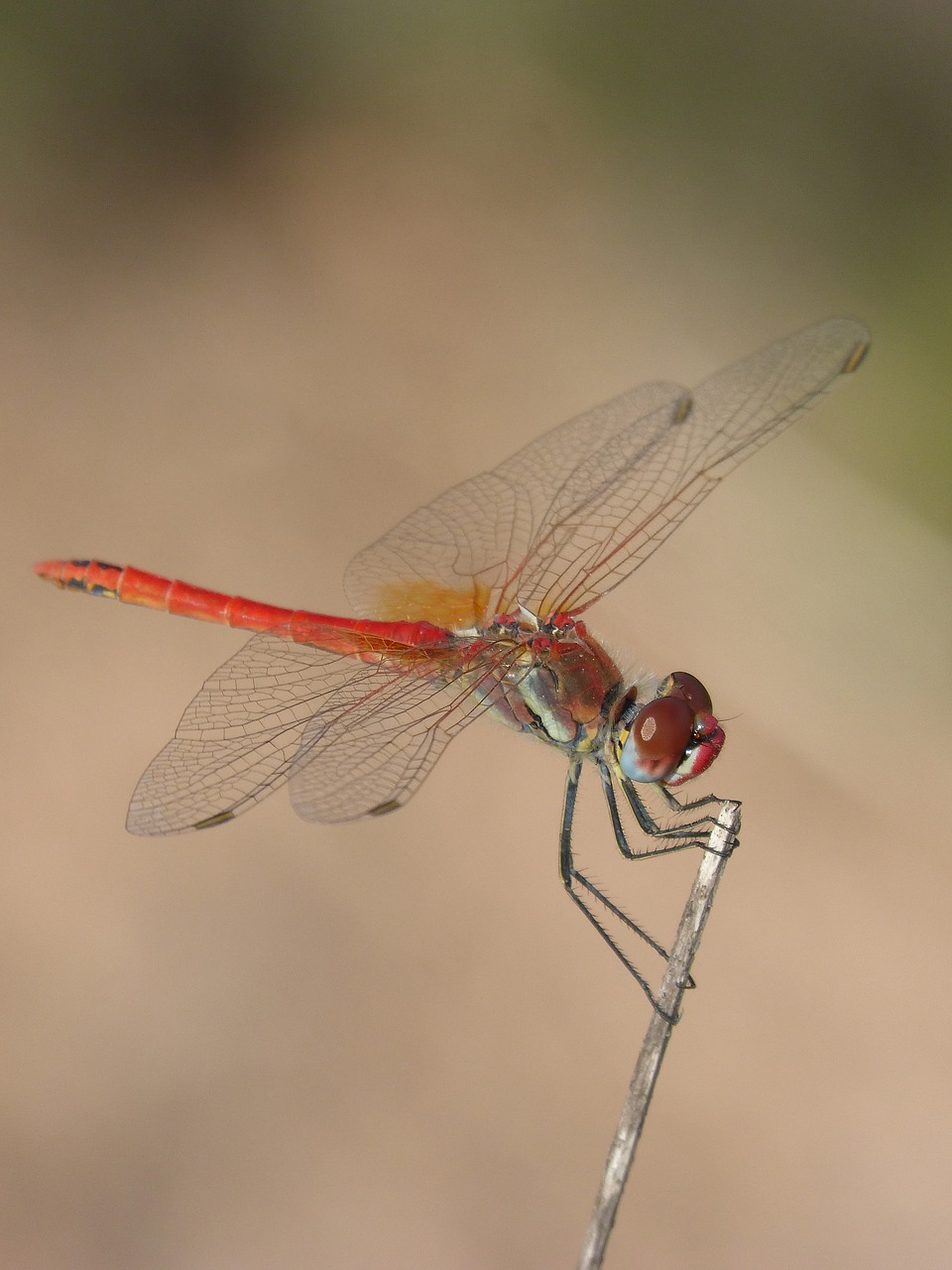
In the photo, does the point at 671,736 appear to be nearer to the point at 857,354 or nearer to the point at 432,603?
the point at 432,603

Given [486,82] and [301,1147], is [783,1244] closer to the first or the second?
[301,1147]

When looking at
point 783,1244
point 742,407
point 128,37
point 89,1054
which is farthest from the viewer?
point 128,37

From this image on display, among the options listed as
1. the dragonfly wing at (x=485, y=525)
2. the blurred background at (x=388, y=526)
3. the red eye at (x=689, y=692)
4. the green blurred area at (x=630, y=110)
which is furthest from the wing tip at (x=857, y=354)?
the green blurred area at (x=630, y=110)

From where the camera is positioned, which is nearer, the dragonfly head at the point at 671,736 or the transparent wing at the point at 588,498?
the dragonfly head at the point at 671,736

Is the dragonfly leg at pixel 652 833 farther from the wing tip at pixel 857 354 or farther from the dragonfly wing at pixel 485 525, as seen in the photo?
the wing tip at pixel 857 354

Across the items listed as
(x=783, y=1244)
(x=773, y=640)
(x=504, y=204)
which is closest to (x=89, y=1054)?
(x=783, y=1244)

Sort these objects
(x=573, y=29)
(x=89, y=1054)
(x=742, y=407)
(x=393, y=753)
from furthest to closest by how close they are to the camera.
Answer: (x=573, y=29), (x=89, y=1054), (x=742, y=407), (x=393, y=753)

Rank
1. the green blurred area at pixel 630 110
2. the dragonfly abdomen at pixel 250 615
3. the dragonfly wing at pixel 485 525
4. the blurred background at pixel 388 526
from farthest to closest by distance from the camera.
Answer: the green blurred area at pixel 630 110 < the blurred background at pixel 388 526 < the dragonfly wing at pixel 485 525 < the dragonfly abdomen at pixel 250 615
